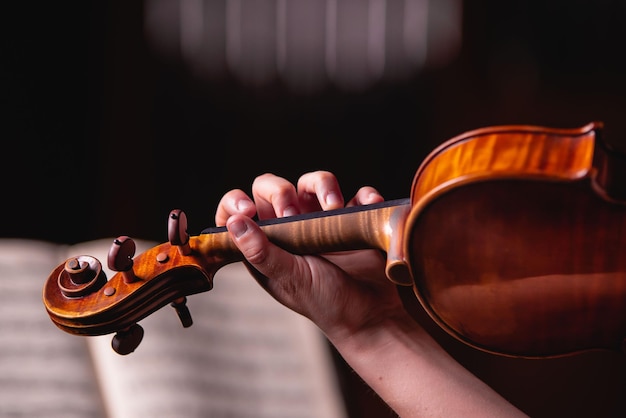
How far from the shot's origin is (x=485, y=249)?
1.96 ft

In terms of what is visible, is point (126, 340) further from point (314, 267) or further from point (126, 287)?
point (314, 267)

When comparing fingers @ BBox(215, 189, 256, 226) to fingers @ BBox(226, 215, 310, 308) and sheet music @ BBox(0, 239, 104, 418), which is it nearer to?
fingers @ BBox(226, 215, 310, 308)

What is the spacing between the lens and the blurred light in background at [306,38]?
5.75ft

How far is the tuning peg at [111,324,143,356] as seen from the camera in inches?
27.4

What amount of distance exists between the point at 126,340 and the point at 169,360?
2.33ft

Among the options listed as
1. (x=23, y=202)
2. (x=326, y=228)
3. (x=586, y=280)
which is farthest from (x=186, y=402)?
(x=586, y=280)

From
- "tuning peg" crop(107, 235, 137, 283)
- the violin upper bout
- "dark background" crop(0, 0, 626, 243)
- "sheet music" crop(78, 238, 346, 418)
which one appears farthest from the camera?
"dark background" crop(0, 0, 626, 243)

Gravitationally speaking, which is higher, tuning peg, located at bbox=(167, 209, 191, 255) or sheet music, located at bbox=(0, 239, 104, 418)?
tuning peg, located at bbox=(167, 209, 191, 255)

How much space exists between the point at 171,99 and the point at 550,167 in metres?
1.32

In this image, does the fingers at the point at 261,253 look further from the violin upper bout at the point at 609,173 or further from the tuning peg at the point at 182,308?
the violin upper bout at the point at 609,173

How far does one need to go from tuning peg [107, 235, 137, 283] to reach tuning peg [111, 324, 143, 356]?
0.06 meters

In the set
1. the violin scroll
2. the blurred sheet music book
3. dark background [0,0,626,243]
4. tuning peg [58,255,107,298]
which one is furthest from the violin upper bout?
dark background [0,0,626,243]

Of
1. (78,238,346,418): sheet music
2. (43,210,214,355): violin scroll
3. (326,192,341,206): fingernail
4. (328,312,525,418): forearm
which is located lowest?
(78,238,346,418): sheet music

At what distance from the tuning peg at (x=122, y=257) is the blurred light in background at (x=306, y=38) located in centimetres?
114
